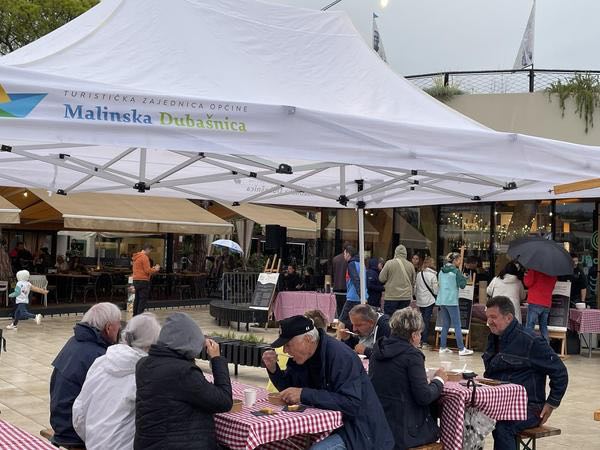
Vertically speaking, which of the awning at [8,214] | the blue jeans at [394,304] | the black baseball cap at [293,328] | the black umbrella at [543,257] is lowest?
the blue jeans at [394,304]

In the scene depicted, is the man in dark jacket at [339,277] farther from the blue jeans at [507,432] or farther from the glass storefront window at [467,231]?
the blue jeans at [507,432]

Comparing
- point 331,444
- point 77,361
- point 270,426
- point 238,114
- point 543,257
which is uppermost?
point 238,114

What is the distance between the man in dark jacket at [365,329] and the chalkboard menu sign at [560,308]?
6.99 m

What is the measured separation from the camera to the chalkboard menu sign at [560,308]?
37.8 ft

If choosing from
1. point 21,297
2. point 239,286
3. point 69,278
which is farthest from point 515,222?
point 69,278

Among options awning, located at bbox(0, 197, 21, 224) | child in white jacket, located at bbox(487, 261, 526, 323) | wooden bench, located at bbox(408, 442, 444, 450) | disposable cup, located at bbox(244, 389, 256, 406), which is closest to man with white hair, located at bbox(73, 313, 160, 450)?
disposable cup, located at bbox(244, 389, 256, 406)

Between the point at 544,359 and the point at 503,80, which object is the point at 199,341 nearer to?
the point at 544,359

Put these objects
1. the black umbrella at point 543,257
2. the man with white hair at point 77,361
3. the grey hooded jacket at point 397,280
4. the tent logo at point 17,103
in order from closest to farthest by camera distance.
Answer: the tent logo at point 17,103 → the man with white hair at point 77,361 → the black umbrella at point 543,257 → the grey hooded jacket at point 397,280

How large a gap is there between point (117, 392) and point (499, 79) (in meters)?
14.0

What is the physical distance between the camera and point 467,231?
52.9 feet

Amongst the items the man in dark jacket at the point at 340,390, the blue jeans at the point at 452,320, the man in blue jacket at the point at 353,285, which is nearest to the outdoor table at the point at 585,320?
the blue jeans at the point at 452,320

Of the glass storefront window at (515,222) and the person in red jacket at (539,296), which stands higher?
the glass storefront window at (515,222)

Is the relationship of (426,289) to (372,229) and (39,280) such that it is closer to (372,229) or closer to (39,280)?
(372,229)

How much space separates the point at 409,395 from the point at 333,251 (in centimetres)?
1447
